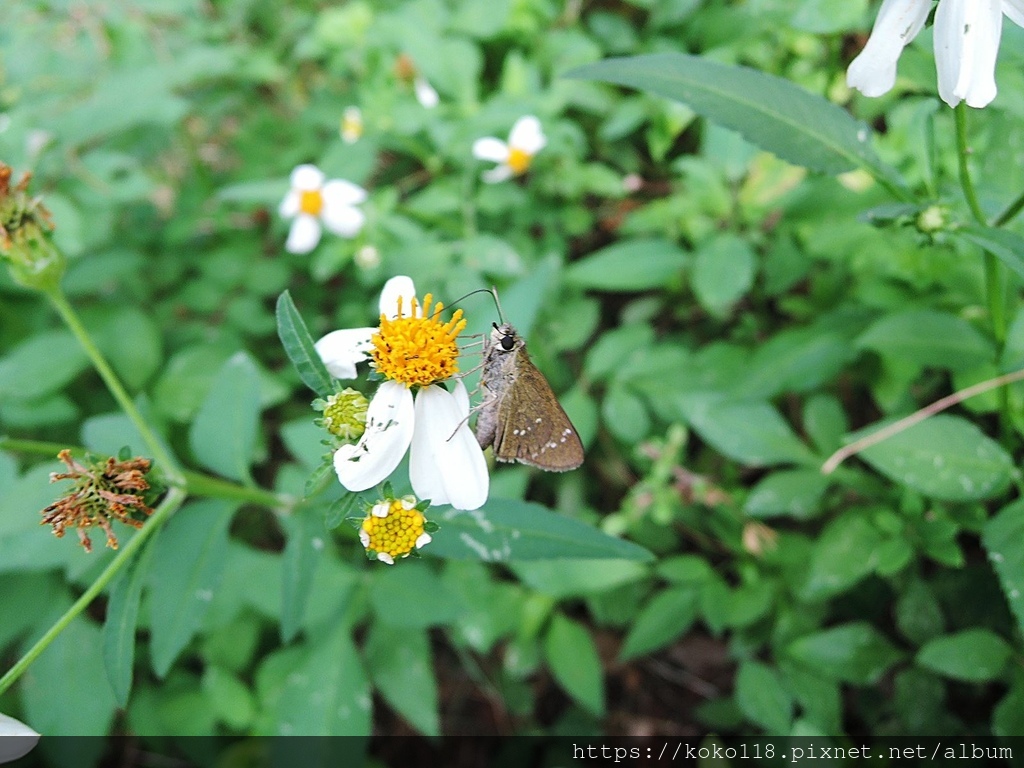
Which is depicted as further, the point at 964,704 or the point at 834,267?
the point at 834,267

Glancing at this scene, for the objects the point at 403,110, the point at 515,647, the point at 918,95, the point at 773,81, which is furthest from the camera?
the point at 403,110

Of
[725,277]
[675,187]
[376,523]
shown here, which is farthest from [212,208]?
[376,523]

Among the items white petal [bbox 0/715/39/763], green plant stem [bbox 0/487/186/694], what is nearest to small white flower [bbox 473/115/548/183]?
green plant stem [bbox 0/487/186/694]

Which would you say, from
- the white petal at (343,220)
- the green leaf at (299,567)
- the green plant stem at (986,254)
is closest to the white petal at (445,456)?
the green leaf at (299,567)

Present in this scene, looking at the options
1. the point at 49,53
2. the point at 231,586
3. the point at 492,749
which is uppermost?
the point at 49,53

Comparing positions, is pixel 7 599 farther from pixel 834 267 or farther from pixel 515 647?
pixel 834 267

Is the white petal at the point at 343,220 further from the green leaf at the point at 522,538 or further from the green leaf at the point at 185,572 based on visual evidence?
the green leaf at the point at 522,538
